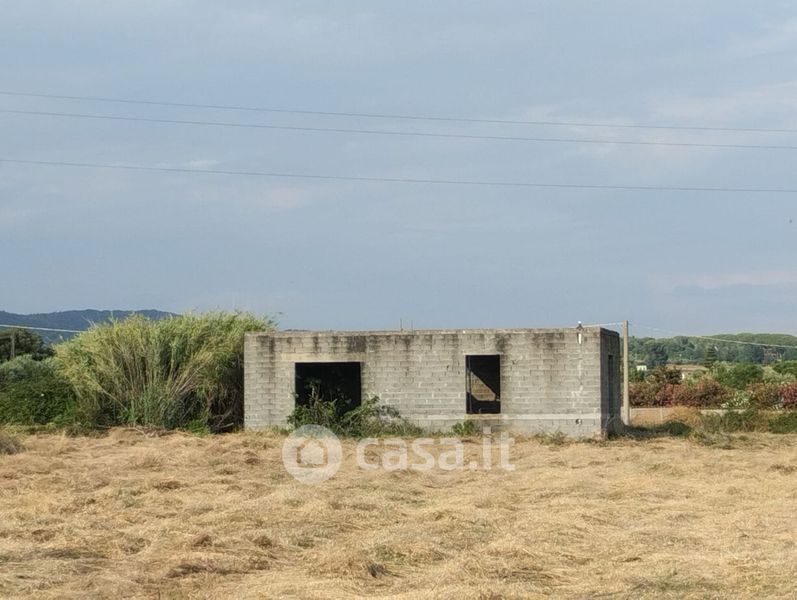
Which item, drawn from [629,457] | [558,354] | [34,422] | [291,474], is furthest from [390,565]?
[34,422]

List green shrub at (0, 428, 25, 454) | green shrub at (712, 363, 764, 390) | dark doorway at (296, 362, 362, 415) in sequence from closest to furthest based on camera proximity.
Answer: green shrub at (0, 428, 25, 454)
dark doorway at (296, 362, 362, 415)
green shrub at (712, 363, 764, 390)

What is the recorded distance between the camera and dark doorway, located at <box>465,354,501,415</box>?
2730 centimetres

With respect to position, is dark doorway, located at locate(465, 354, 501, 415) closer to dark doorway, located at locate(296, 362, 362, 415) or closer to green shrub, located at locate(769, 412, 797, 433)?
dark doorway, located at locate(296, 362, 362, 415)

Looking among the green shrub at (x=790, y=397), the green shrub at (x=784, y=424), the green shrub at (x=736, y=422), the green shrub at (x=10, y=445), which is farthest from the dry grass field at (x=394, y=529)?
the green shrub at (x=790, y=397)

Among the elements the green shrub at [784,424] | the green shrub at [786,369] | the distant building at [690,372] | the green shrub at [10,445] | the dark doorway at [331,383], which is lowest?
the green shrub at [784,424]

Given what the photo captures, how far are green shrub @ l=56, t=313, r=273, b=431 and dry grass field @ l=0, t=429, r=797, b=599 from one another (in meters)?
4.81

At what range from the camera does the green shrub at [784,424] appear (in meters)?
25.4

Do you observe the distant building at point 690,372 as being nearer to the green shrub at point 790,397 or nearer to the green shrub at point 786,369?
the green shrub at point 786,369

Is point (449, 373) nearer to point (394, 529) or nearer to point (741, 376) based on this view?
point (394, 529)

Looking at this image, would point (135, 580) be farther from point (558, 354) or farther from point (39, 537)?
point (558, 354)

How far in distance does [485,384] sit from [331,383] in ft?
14.4

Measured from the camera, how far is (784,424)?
25.7 metres

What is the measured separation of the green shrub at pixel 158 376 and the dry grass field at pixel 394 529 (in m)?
4.81

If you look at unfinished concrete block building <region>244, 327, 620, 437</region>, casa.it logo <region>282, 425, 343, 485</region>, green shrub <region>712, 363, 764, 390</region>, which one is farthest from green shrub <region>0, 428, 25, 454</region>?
green shrub <region>712, 363, 764, 390</region>
